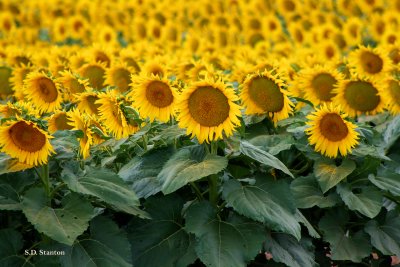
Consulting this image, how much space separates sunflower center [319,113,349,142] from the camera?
4.05 metres

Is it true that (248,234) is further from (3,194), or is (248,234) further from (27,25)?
(27,25)

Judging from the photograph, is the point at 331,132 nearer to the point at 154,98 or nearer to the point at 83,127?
the point at 154,98

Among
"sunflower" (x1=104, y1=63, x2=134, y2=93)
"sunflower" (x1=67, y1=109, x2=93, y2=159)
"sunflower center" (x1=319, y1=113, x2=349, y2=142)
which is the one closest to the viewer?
"sunflower" (x1=67, y1=109, x2=93, y2=159)

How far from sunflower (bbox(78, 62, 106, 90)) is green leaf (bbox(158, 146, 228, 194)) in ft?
6.33

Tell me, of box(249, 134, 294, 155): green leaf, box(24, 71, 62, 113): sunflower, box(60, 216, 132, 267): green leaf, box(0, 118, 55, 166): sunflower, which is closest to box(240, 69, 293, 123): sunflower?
box(249, 134, 294, 155): green leaf

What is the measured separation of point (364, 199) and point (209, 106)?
2.91ft

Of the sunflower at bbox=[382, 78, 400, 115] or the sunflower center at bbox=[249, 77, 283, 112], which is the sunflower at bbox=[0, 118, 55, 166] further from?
the sunflower at bbox=[382, 78, 400, 115]

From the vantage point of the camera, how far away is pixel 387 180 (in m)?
4.04

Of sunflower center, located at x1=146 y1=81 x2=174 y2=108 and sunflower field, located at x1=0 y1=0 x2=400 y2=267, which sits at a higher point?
sunflower center, located at x1=146 y1=81 x2=174 y2=108

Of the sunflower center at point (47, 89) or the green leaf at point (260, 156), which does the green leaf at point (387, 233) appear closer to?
the green leaf at point (260, 156)

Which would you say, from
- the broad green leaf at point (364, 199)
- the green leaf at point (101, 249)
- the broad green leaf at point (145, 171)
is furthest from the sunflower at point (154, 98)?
the broad green leaf at point (364, 199)

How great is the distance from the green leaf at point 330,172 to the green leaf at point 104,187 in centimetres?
93

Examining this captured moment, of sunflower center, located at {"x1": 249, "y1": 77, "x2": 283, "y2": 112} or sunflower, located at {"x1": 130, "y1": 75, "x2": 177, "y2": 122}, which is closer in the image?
sunflower, located at {"x1": 130, "y1": 75, "x2": 177, "y2": 122}

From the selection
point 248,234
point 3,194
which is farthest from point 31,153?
point 248,234
